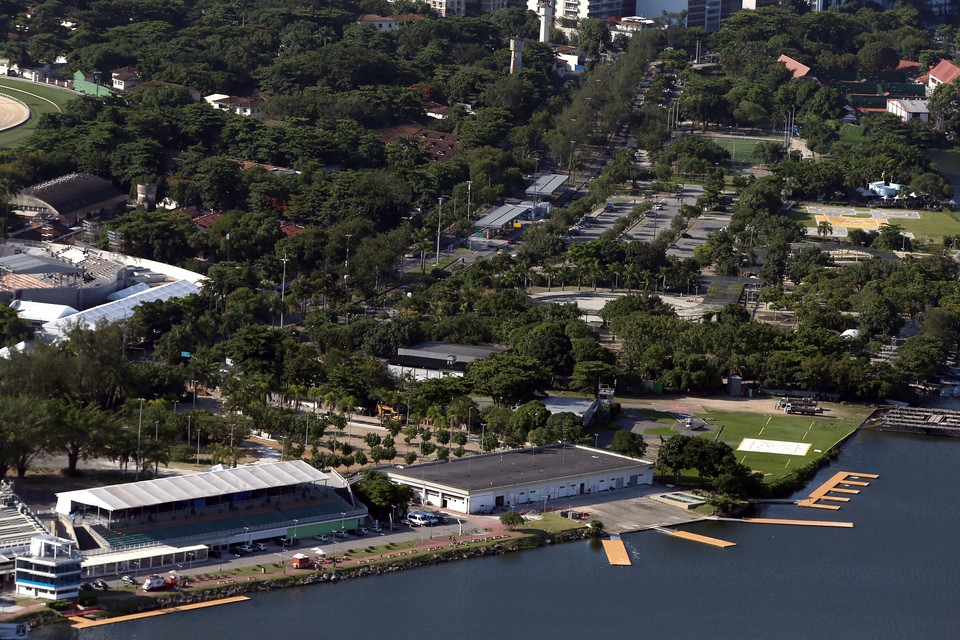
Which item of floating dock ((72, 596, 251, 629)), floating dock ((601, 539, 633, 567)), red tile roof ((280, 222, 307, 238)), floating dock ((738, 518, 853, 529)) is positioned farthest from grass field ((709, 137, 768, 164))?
floating dock ((72, 596, 251, 629))

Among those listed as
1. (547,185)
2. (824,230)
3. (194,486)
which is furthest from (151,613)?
(547,185)

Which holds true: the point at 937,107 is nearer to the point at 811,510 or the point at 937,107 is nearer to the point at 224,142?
the point at 224,142

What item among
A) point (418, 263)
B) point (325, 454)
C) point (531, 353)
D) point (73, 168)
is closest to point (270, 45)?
point (73, 168)

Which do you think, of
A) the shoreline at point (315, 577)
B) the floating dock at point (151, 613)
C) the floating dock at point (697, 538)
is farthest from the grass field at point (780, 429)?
the floating dock at point (151, 613)

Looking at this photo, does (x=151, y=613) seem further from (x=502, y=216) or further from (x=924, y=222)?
(x=924, y=222)

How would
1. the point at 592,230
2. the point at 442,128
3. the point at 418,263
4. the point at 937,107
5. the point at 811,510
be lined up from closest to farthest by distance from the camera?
1. the point at 811,510
2. the point at 418,263
3. the point at 592,230
4. the point at 442,128
5. the point at 937,107

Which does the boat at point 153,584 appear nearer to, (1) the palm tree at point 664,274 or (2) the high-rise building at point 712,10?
(1) the palm tree at point 664,274
